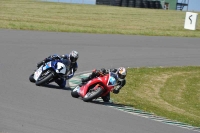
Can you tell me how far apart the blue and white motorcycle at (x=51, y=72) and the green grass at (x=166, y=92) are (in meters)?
1.52

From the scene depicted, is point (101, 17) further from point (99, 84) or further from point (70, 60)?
point (99, 84)

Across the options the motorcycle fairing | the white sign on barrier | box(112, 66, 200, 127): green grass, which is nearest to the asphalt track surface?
the motorcycle fairing

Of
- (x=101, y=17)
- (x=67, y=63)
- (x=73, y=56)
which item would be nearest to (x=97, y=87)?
(x=73, y=56)

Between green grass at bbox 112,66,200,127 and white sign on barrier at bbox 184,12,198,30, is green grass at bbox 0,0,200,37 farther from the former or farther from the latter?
green grass at bbox 112,66,200,127

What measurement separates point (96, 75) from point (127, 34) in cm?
1753

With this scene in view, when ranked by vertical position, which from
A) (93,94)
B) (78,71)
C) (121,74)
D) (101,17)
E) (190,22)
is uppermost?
(121,74)

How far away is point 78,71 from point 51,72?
467 centimetres

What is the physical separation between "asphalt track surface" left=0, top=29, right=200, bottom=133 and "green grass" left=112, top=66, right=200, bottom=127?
1157mm

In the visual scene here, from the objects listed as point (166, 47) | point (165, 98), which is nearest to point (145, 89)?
point (165, 98)

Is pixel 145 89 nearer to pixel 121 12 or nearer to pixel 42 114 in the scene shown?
pixel 42 114

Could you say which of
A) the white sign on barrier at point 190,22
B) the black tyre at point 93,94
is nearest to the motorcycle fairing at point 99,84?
the black tyre at point 93,94

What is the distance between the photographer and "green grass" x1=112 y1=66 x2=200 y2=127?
14.2m

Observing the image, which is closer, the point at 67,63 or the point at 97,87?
the point at 97,87

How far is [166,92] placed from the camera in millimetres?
18297
